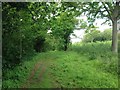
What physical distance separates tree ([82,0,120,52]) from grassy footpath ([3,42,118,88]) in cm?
68

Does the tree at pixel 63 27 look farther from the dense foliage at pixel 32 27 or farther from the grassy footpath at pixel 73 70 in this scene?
the grassy footpath at pixel 73 70

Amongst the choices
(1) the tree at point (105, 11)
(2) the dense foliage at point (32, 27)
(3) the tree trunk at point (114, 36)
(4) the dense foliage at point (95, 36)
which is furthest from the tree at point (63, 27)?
(3) the tree trunk at point (114, 36)

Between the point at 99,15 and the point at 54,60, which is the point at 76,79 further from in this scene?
the point at 99,15

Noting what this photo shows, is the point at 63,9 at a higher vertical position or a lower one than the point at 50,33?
higher

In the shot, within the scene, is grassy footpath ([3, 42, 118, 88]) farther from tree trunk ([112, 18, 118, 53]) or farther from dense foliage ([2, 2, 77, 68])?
dense foliage ([2, 2, 77, 68])

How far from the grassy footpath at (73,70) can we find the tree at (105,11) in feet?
2.24

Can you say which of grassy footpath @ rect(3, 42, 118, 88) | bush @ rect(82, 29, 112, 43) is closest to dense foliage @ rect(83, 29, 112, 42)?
A: bush @ rect(82, 29, 112, 43)

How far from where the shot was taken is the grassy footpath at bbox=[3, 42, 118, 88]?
5.39m

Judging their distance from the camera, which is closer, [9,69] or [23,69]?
[9,69]

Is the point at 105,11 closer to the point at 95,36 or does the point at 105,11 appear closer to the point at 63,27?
the point at 95,36

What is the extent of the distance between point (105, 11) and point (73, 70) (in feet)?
10.6

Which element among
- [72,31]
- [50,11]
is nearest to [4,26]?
[50,11]

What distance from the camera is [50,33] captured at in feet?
27.9

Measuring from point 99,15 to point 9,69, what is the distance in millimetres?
4000
